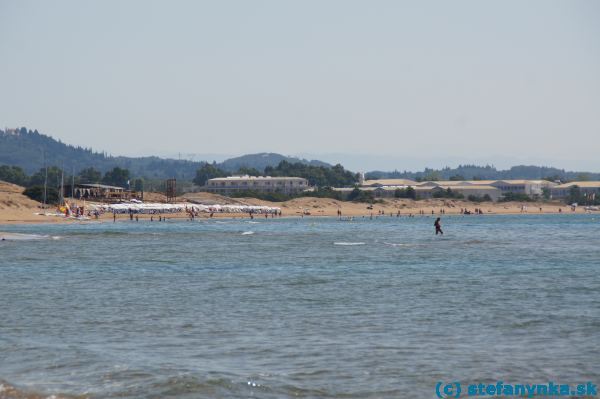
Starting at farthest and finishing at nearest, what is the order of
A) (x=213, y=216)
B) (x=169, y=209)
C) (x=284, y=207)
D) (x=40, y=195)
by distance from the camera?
(x=284, y=207) → (x=213, y=216) → (x=169, y=209) → (x=40, y=195)

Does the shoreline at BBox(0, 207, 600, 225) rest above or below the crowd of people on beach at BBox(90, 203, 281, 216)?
below

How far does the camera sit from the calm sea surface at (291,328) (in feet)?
50.7

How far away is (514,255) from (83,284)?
26641 millimetres

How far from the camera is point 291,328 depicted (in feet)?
69.5

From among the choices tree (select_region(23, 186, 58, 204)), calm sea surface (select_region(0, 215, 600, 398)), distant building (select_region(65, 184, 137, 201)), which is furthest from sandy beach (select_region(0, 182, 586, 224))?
calm sea surface (select_region(0, 215, 600, 398))

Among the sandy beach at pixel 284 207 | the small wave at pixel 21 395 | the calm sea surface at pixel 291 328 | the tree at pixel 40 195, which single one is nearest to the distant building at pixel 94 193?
the sandy beach at pixel 284 207

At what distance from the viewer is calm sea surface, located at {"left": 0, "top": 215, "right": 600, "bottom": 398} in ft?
50.7

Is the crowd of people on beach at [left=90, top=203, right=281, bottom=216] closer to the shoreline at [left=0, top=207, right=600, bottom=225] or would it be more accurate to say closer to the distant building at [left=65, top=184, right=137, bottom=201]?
the shoreline at [left=0, top=207, right=600, bottom=225]

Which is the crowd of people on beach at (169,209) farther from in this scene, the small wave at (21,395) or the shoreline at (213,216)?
the small wave at (21,395)

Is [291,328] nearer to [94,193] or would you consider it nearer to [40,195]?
[40,195]

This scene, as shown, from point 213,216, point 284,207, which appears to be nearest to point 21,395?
point 213,216

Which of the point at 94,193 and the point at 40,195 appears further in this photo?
the point at 94,193

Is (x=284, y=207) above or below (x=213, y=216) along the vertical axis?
above

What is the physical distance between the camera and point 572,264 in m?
41.8
